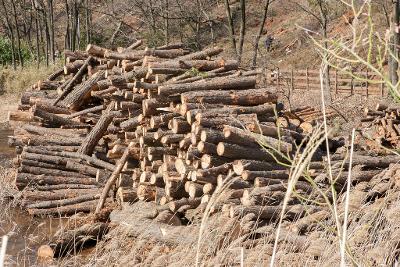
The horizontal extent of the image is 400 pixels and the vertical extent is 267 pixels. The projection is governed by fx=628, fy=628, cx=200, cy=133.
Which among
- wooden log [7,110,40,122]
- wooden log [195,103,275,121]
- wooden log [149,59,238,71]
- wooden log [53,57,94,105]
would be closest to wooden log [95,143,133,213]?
wooden log [149,59,238,71]

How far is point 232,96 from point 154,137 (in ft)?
3.97

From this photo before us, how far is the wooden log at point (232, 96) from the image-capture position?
27.0 feet

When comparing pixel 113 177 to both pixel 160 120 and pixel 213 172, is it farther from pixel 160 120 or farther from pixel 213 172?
pixel 213 172

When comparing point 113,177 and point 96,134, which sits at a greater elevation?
point 96,134

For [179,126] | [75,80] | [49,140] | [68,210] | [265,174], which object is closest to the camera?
[265,174]

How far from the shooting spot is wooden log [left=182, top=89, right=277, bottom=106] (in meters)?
8.23

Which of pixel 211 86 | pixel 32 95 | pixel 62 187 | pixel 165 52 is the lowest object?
pixel 62 187

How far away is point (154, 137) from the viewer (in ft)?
28.3

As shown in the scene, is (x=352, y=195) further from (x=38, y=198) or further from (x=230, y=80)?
(x=38, y=198)

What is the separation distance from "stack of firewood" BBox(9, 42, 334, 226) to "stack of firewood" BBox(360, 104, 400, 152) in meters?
1.77

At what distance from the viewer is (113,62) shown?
Answer: 11.3 m

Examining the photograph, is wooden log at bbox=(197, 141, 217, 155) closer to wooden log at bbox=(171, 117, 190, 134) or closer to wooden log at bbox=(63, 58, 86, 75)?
wooden log at bbox=(171, 117, 190, 134)

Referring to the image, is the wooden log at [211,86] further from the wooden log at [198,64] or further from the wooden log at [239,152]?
the wooden log at [239,152]

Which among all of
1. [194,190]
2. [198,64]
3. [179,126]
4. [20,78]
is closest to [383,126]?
[198,64]
